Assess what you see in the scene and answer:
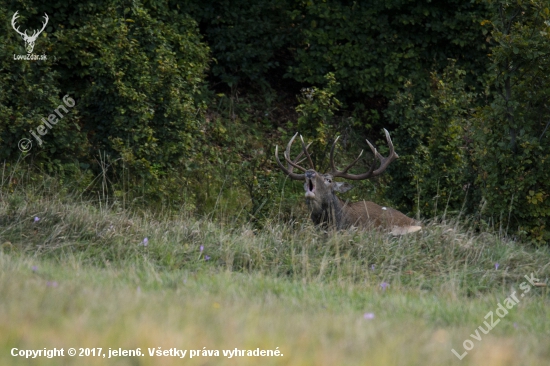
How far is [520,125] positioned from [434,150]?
2.23 m

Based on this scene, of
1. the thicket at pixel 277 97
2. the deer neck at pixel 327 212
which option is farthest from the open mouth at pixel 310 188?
the thicket at pixel 277 97

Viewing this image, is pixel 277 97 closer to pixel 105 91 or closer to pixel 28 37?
pixel 105 91

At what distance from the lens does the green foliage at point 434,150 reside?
1154cm

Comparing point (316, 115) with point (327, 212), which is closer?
point (327, 212)

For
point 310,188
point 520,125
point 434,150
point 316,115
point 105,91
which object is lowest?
point 310,188

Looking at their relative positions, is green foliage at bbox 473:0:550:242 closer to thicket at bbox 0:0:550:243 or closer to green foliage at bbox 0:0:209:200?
thicket at bbox 0:0:550:243

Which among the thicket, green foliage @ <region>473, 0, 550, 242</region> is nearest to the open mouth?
the thicket

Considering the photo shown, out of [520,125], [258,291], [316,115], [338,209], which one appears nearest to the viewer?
[258,291]

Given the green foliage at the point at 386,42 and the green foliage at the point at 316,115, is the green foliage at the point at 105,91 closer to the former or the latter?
the green foliage at the point at 316,115

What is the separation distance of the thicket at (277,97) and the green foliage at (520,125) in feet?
0.07

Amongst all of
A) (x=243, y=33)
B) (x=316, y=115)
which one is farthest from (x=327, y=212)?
(x=243, y=33)

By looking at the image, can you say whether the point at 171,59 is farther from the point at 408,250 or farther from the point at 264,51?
the point at 408,250

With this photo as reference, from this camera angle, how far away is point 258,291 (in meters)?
6.26

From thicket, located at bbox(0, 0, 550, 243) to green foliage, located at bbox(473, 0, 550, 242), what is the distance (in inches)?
0.8
